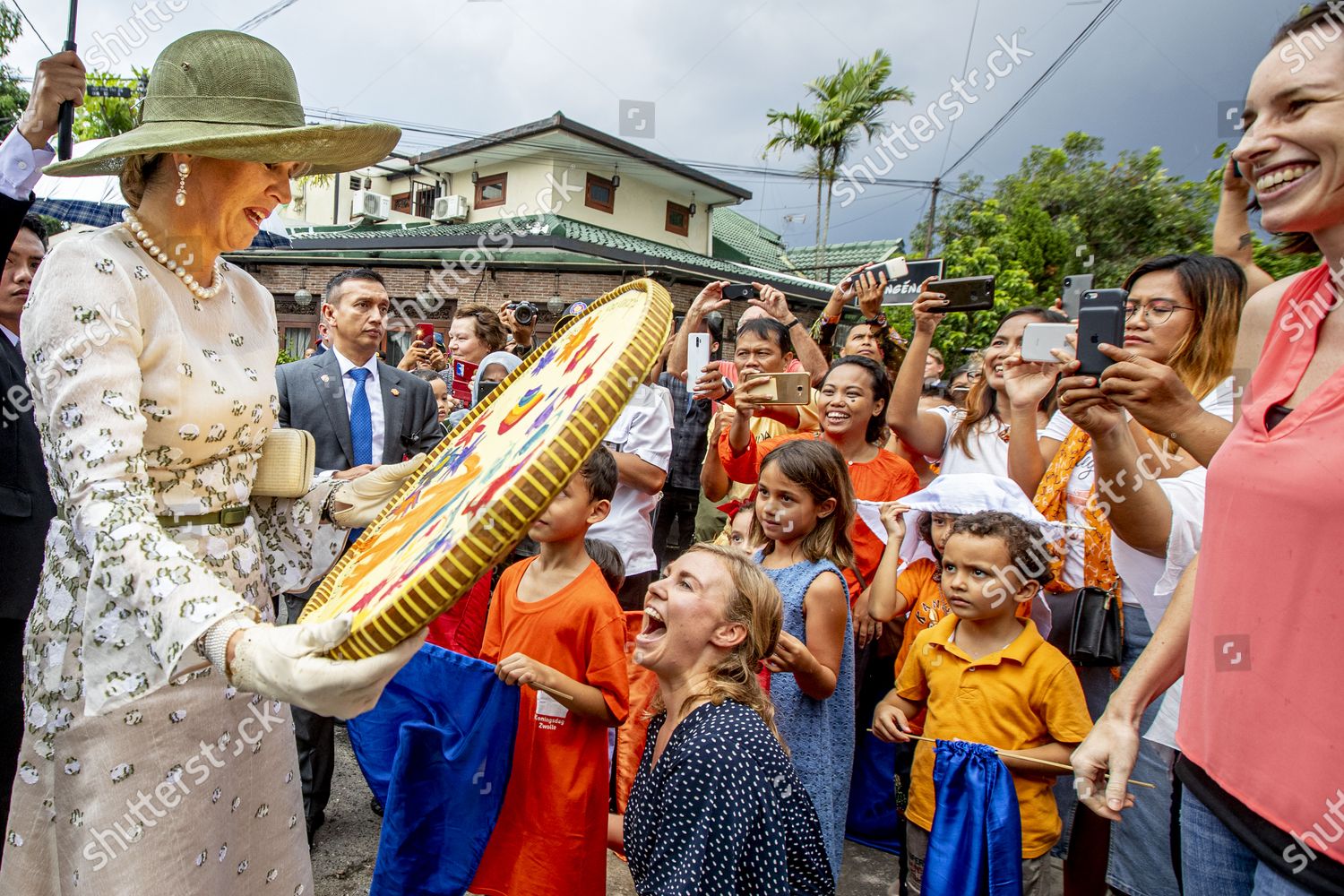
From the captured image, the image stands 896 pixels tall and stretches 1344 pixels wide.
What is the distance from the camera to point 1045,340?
2064mm

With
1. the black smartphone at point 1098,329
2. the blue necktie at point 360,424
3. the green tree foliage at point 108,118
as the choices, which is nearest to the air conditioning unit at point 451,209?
the green tree foliage at point 108,118

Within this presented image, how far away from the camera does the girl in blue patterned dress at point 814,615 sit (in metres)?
2.39

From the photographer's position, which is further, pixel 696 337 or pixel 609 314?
pixel 696 337

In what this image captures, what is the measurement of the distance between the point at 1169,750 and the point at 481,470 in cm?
181

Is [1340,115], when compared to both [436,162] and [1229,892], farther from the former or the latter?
[436,162]

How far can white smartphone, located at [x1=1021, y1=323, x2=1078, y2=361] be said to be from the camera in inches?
80.8

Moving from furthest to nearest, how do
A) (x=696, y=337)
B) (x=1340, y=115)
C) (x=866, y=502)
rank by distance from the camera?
(x=696, y=337)
(x=866, y=502)
(x=1340, y=115)

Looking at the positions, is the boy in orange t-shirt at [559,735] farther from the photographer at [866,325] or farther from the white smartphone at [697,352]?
the photographer at [866,325]

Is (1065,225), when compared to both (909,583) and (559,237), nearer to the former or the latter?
(559,237)

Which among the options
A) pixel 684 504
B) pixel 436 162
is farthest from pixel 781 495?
pixel 436 162

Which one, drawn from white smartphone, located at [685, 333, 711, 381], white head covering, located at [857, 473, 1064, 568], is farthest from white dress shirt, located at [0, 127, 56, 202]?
white smartphone, located at [685, 333, 711, 381]

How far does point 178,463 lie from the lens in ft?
4.88

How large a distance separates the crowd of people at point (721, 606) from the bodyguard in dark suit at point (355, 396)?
1007mm

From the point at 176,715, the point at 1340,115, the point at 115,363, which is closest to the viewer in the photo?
the point at 1340,115
